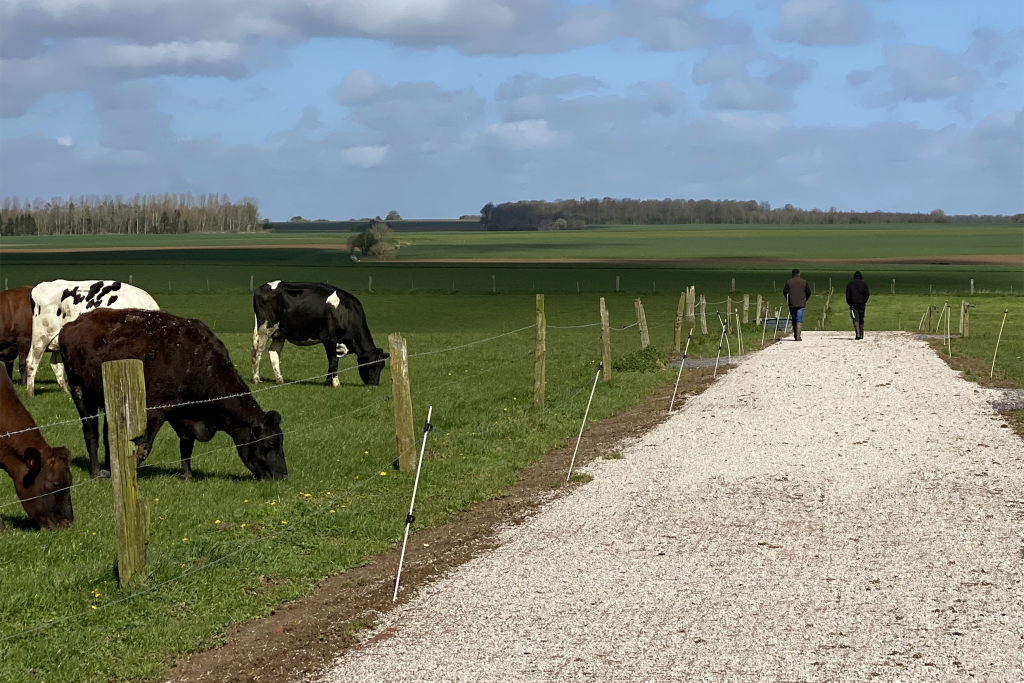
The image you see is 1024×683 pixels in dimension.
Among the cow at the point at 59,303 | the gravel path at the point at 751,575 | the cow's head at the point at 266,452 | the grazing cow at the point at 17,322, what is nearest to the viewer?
the gravel path at the point at 751,575

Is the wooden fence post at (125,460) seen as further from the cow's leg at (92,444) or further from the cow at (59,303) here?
the cow at (59,303)

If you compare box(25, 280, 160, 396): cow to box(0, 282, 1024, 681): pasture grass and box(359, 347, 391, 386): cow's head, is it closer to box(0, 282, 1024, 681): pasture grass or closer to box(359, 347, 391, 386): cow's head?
box(0, 282, 1024, 681): pasture grass

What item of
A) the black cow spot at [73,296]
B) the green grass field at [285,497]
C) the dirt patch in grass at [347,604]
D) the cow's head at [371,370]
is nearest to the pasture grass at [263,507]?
the green grass field at [285,497]

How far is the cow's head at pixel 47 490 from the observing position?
11.6m

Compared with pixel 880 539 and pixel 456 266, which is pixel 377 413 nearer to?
pixel 880 539

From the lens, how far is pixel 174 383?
1470 centimetres

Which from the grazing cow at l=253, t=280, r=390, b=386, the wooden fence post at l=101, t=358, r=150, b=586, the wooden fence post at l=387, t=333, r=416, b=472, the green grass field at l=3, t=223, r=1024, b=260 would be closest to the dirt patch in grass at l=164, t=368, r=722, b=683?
the wooden fence post at l=101, t=358, r=150, b=586

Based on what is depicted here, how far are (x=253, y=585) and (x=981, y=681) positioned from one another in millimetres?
5536

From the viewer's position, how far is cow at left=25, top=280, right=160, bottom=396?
22984 millimetres

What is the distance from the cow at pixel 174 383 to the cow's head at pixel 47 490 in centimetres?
262

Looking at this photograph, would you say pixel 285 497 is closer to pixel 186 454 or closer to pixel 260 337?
pixel 186 454

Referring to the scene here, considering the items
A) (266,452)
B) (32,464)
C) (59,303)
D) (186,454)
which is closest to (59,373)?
(59,303)

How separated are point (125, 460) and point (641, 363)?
18990 mm

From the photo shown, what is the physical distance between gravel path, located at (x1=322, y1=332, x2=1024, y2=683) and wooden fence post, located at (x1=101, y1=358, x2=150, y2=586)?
221 cm
